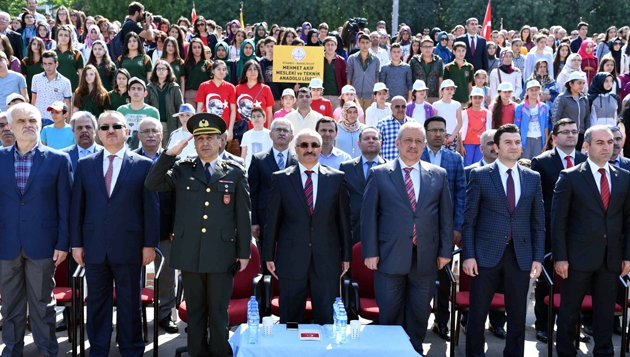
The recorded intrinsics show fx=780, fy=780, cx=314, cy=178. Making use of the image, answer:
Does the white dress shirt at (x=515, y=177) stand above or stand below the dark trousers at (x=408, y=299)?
above

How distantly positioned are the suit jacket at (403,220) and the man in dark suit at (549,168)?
145 cm

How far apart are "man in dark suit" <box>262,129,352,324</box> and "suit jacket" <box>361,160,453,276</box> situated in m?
0.26

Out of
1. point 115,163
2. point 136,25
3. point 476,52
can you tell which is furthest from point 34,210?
point 476,52

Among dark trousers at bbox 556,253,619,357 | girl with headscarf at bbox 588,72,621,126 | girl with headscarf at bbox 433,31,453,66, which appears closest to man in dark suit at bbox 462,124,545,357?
dark trousers at bbox 556,253,619,357

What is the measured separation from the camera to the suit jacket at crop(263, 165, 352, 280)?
6168 mm

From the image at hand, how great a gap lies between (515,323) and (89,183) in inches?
141

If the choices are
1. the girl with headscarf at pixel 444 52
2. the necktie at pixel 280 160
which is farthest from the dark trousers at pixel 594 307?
the girl with headscarf at pixel 444 52

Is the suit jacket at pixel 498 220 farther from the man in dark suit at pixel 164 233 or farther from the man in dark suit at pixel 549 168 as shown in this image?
the man in dark suit at pixel 164 233

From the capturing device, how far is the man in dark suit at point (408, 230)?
5.99m

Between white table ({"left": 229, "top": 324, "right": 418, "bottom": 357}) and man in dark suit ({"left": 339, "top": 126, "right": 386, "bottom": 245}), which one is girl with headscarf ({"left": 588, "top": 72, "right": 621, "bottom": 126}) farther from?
white table ({"left": 229, "top": 324, "right": 418, "bottom": 357})

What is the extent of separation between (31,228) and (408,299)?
301 centimetres

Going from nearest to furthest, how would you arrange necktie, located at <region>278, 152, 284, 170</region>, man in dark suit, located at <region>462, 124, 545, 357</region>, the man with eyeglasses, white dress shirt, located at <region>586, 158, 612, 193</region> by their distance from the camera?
man in dark suit, located at <region>462, 124, 545, 357</region> → white dress shirt, located at <region>586, 158, 612, 193</region> → necktie, located at <region>278, 152, 284, 170</region> → the man with eyeglasses

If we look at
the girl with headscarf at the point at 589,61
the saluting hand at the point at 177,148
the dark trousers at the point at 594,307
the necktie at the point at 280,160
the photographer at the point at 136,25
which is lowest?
the dark trousers at the point at 594,307

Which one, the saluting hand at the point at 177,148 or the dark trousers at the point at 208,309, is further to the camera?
the dark trousers at the point at 208,309
